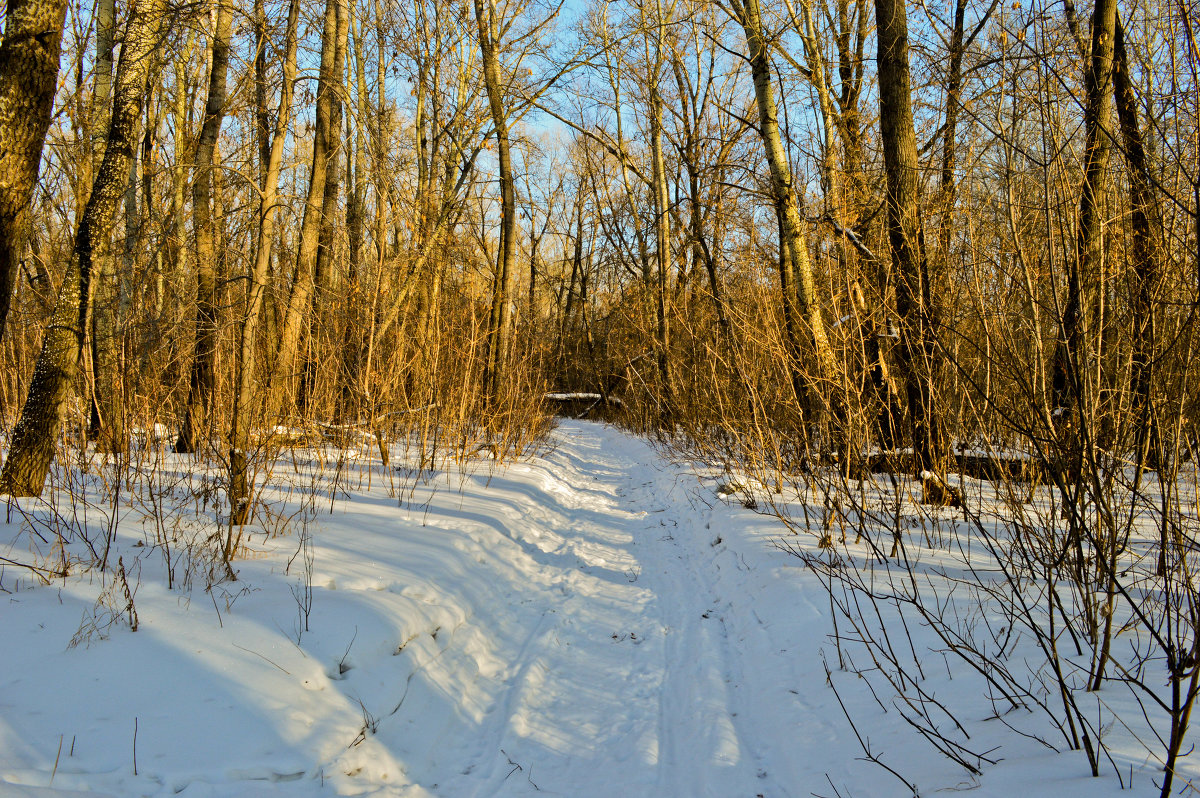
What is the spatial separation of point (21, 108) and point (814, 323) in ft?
20.4

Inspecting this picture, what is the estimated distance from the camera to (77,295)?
5.11 m

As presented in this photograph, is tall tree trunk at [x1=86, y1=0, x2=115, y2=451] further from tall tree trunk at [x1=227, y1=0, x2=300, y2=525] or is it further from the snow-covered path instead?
the snow-covered path

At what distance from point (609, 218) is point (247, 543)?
880 inches

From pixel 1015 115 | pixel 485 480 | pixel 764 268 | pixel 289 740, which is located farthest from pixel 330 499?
pixel 1015 115

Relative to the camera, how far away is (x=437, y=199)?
1105 cm

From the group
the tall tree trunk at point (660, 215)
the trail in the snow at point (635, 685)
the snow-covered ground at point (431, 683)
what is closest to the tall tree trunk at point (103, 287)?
the snow-covered ground at point (431, 683)

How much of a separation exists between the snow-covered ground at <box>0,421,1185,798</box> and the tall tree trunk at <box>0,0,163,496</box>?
2.04ft

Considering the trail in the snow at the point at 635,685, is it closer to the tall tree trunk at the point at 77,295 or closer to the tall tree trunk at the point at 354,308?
the tall tree trunk at the point at 354,308

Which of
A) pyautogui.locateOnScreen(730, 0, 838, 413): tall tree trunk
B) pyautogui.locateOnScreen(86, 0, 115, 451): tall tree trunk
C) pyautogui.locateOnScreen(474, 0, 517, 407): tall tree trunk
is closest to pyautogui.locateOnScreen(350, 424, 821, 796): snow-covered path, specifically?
pyautogui.locateOnScreen(730, 0, 838, 413): tall tree trunk

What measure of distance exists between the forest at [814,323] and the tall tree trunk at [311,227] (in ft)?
0.17

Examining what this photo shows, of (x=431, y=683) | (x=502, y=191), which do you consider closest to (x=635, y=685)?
(x=431, y=683)

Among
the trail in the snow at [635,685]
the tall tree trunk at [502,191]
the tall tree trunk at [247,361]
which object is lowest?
the trail in the snow at [635,685]

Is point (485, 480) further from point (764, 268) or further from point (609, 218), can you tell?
point (609, 218)

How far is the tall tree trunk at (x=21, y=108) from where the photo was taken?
344 cm
